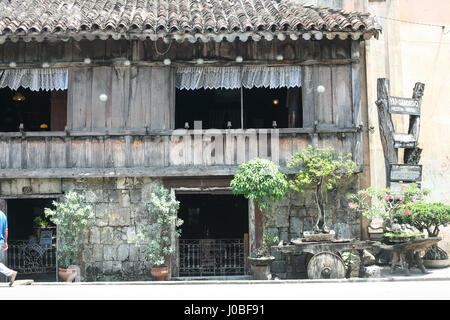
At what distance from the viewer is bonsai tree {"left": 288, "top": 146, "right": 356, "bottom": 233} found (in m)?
11.2

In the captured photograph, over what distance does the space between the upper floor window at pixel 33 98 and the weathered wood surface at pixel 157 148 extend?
0.85m

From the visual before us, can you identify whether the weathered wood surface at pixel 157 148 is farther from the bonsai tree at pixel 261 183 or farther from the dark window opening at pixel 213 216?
the dark window opening at pixel 213 216

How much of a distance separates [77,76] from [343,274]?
27.4 ft

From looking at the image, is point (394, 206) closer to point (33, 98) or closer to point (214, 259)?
point (214, 259)

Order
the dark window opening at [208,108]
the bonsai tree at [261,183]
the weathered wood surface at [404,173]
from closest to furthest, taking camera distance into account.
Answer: the bonsai tree at [261,183] → the weathered wood surface at [404,173] → the dark window opening at [208,108]

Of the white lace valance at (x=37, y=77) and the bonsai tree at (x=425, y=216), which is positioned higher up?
the white lace valance at (x=37, y=77)

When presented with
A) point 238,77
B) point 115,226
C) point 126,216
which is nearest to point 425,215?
point 238,77

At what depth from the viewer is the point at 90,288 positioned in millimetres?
9797

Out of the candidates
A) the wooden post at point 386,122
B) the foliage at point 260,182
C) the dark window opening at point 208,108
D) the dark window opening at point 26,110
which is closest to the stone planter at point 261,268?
the foliage at point 260,182

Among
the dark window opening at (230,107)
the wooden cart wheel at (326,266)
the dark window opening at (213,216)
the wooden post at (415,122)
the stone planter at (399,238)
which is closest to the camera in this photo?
the wooden cart wheel at (326,266)

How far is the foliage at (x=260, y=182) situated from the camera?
1083 cm

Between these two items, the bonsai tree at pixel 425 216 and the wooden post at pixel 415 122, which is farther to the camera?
the wooden post at pixel 415 122

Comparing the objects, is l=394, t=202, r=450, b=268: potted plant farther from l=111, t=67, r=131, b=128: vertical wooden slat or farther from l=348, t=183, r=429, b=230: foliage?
l=111, t=67, r=131, b=128: vertical wooden slat

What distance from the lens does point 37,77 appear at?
12625 millimetres
